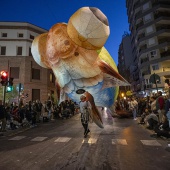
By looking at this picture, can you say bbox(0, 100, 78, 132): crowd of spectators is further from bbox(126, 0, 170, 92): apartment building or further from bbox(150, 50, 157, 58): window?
bbox(150, 50, 157, 58): window

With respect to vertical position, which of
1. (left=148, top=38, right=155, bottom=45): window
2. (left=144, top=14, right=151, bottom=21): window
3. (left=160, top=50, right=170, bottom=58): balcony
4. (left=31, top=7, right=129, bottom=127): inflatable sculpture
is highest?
(left=144, top=14, right=151, bottom=21): window

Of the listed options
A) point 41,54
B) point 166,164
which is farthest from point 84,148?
point 41,54

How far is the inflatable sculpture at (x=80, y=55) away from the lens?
13.4ft

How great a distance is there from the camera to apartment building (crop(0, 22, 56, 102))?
28.0 meters

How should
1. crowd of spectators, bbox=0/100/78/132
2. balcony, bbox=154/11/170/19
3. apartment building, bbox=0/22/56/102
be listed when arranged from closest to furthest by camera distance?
crowd of spectators, bbox=0/100/78/132, apartment building, bbox=0/22/56/102, balcony, bbox=154/11/170/19

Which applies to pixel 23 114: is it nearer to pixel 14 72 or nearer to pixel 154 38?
pixel 14 72

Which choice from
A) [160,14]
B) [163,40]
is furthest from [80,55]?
[160,14]

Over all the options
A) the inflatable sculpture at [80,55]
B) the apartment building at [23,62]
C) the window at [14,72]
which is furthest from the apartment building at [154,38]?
the inflatable sculpture at [80,55]

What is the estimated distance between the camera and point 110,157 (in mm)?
4141

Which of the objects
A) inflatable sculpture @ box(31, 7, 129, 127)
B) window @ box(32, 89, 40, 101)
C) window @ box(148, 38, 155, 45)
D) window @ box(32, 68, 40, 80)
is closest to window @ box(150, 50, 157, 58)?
window @ box(148, 38, 155, 45)

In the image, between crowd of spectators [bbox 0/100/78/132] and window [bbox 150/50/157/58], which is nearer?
crowd of spectators [bbox 0/100/78/132]

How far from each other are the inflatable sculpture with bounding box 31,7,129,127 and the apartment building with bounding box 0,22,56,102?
23659 mm

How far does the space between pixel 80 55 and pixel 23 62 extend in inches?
1016

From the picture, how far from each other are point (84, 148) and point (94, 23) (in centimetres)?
333
